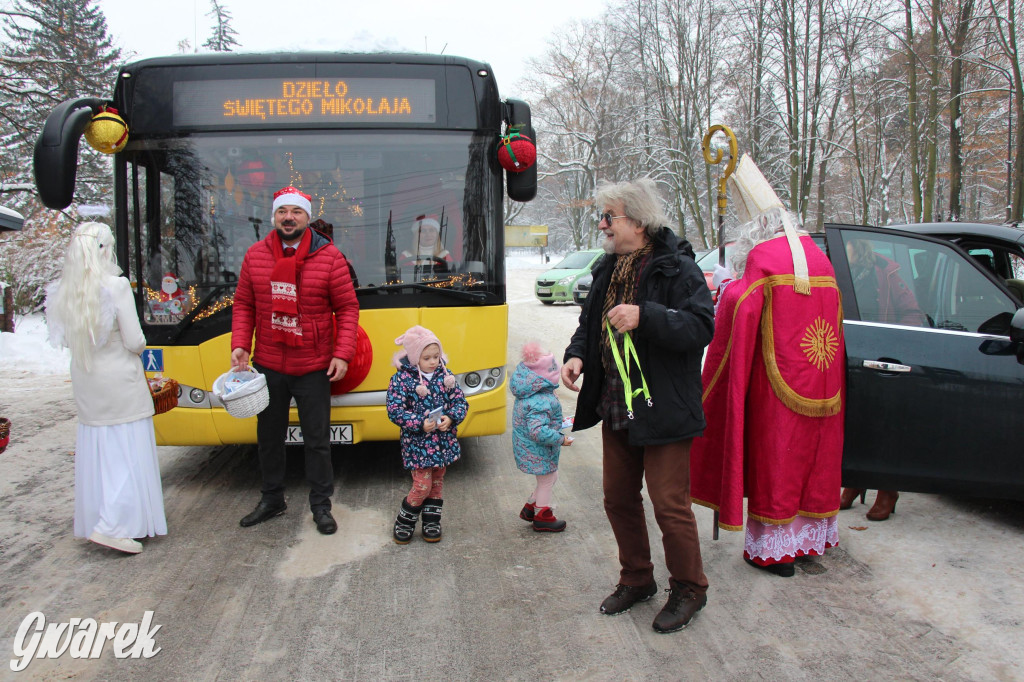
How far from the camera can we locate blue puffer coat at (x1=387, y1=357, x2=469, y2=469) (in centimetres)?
393

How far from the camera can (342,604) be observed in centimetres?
341

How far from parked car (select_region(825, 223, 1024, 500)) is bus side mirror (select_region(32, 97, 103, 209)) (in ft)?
14.5

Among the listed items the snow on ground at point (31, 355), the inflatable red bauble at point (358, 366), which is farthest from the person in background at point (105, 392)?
the snow on ground at point (31, 355)

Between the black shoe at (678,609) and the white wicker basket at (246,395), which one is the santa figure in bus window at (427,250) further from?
the black shoe at (678,609)

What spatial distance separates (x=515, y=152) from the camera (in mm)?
5098

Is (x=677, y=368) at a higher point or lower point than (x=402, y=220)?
lower

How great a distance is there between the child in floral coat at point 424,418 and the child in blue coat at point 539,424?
1.19ft

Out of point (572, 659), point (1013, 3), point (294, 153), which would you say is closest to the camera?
point (572, 659)

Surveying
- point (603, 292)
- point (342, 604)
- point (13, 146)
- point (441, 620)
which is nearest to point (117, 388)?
point (342, 604)

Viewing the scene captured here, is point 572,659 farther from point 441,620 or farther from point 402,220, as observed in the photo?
point 402,220

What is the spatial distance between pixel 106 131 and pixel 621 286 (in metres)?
3.58

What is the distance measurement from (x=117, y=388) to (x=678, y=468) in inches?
118

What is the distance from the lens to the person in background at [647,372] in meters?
2.93

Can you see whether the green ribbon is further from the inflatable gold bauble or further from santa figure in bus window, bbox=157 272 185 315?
the inflatable gold bauble
